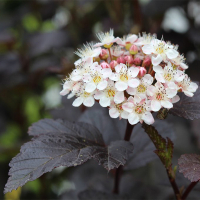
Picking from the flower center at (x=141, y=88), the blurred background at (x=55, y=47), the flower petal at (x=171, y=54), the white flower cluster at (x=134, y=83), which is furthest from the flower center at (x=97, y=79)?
the blurred background at (x=55, y=47)

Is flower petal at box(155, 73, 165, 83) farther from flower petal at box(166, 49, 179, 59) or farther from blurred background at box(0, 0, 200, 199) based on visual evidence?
blurred background at box(0, 0, 200, 199)

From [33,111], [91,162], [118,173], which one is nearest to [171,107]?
[118,173]

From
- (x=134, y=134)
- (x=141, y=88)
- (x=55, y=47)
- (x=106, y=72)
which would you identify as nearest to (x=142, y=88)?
(x=141, y=88)

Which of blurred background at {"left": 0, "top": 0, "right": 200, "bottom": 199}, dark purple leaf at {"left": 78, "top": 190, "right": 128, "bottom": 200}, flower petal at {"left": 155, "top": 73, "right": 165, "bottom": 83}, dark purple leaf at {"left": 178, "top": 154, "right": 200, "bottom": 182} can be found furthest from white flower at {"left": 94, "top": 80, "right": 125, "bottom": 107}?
blurred background at {"left": 0, "top": 0, "right": 200, "bottom": 199}

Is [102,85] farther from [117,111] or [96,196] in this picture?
[96,196]

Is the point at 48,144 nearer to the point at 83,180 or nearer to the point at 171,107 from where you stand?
the point at 171,107
